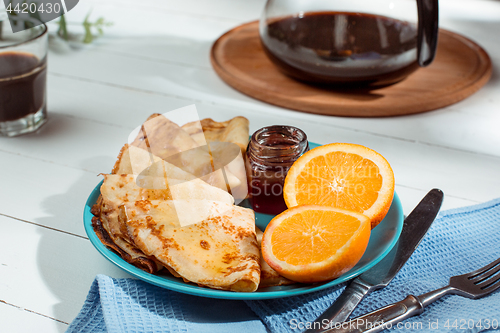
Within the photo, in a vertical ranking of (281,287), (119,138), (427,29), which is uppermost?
(427,29)

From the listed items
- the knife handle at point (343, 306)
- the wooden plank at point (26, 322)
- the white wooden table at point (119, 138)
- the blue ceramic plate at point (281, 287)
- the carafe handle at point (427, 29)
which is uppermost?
the carafe handle at point (427, 29)

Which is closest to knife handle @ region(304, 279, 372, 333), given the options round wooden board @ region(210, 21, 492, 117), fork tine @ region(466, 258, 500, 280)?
fork tine @ region(466, 258, 500, 280)

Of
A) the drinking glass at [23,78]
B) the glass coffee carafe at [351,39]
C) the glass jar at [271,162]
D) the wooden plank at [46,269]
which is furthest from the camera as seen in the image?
the glass coffee carafe at [351,39]

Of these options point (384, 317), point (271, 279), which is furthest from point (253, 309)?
point (384, 317)

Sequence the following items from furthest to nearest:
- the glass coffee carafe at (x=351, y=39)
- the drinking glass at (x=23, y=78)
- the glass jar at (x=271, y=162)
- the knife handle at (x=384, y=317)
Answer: the glass coffee carafe at (x=351, y=39), the drinking glass at (x=23, y=78), the glass jar at (x=271, y=162), the knife handle at (x=384, y=317)

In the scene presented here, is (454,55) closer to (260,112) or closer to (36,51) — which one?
(260,112)

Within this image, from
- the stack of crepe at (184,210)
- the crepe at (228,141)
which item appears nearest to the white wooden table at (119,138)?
the stack of crepe at (184,210)

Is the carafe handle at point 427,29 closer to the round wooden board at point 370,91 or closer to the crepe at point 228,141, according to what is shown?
the round wooden board at point 370,91

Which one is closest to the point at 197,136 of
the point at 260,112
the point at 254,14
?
the point at 260,112

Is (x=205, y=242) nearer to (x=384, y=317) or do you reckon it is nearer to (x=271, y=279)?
(x=271, y=279)
